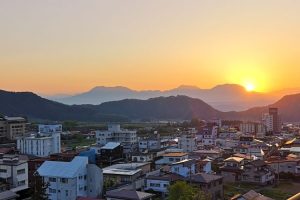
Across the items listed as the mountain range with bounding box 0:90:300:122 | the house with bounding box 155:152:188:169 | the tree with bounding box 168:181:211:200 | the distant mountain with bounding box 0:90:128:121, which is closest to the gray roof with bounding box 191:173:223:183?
the tree with bounding box 168:181:211:200

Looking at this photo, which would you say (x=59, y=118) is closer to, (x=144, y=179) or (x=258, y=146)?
(x=258, y=146)

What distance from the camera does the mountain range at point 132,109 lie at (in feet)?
294

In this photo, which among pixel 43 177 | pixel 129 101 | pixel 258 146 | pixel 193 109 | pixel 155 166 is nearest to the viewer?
pixel 43 177

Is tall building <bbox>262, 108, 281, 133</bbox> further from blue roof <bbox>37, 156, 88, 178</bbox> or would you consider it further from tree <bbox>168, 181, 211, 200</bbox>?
tree <bbox>168, 181, 211, 200</bbox>

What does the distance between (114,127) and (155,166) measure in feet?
44.8

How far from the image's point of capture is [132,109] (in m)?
124

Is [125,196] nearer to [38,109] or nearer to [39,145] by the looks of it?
[39,145]

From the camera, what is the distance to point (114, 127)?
3581cm

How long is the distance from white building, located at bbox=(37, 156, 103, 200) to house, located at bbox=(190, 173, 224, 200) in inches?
145

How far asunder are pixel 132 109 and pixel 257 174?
105 metres

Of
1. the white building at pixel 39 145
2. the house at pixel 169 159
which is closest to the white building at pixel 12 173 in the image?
the house at pixel 169 159

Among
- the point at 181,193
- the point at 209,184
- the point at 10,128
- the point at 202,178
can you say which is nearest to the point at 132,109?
the point at 10,128

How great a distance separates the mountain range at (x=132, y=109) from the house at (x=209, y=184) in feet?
230

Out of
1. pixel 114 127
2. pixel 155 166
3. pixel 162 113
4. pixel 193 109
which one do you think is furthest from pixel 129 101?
pixel 155 166
